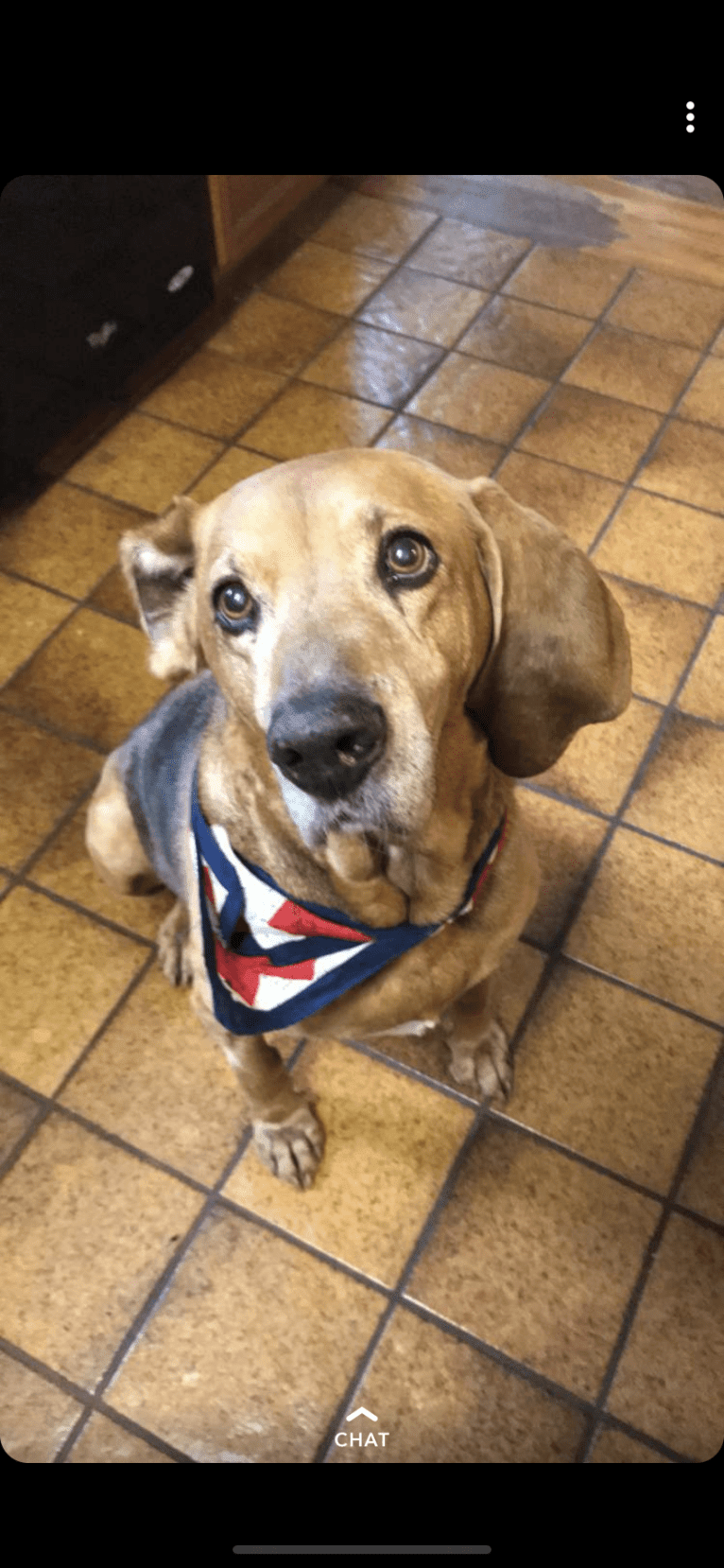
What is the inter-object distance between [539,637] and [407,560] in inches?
10.5

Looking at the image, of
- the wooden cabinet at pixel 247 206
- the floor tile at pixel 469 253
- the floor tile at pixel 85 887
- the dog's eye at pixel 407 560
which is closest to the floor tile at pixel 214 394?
the wooden cabinet at pixel 247 206

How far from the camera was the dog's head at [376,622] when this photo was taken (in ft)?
4.43

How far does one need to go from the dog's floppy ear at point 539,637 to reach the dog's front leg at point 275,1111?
2.65 ft

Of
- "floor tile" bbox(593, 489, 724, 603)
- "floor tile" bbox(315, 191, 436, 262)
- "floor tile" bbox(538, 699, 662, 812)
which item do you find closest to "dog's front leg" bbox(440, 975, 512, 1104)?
"floor tile" bbox(538, 699, 662, 812)

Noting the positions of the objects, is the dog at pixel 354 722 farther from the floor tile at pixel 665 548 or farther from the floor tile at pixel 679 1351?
the floor tile at pixel 665 548

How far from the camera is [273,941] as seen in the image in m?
1.79

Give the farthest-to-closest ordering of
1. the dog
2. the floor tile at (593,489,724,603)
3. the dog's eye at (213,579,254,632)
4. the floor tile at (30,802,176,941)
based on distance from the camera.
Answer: the floor tile at (593,489,724,603) < the floor tile at (30,802,176,941) < the dog's eye at (213,579,254,632) < the dog

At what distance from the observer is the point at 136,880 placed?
253 cm

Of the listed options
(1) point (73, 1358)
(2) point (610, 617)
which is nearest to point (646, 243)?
(2) point (610, 617)

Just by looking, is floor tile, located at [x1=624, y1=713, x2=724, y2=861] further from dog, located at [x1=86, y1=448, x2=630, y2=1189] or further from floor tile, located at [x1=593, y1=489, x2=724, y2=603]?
dog, located at [x1=86, y1=448, x2=630, y2=1189]

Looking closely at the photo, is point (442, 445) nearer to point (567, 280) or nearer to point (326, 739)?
point (567, 280)

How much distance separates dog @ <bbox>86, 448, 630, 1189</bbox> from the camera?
54.8 inches

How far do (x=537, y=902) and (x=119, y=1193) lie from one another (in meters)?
1.23

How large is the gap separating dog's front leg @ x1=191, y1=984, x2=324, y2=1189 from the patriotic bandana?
16cm
